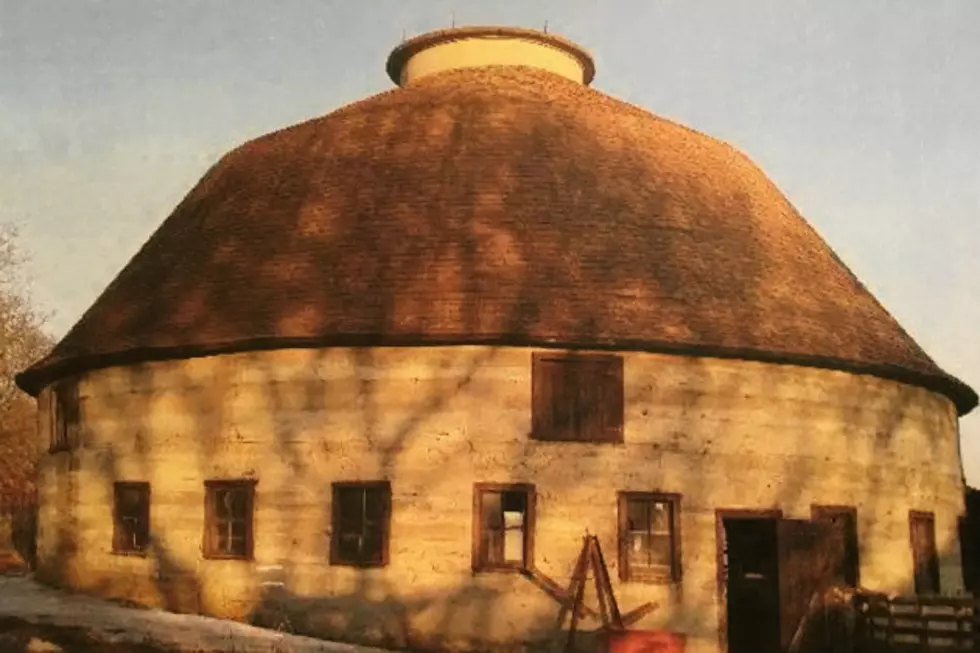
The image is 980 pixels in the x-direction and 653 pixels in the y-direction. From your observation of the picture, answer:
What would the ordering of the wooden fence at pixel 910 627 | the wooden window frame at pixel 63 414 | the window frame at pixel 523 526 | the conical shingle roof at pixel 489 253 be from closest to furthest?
the wooden fence at pixel 910 627
the window frame at pixel 523 526
the conical shingle roof at pixel 489 253
the wooden window frame at pixel 63 414

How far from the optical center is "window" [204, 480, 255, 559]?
1772cm

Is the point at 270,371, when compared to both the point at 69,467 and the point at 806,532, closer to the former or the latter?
the point at 69,467

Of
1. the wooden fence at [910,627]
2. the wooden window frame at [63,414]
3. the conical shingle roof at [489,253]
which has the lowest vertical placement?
the wooden fence at [910,627]

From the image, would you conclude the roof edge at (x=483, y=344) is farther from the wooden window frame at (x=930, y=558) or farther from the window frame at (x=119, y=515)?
the wooden window frame at (x=930, y=558)

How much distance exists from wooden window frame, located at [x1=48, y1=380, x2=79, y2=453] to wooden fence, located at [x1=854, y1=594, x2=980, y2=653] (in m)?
13.8

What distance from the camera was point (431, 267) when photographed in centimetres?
1839

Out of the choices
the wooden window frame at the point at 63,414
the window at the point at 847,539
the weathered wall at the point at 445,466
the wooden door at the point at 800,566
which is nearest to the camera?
the weathered wall at the point at 445,466

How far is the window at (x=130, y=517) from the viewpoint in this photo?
18.8m

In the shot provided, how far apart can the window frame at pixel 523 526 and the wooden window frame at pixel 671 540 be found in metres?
1.35

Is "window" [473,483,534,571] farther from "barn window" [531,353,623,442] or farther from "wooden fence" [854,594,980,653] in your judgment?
"wooden fence" [854,594,980,653]

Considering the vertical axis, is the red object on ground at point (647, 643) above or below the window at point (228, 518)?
below

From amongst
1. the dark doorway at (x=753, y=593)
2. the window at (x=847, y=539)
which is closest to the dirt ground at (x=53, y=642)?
the dark doorway at (x=753, y=593)

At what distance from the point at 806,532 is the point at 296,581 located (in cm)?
791

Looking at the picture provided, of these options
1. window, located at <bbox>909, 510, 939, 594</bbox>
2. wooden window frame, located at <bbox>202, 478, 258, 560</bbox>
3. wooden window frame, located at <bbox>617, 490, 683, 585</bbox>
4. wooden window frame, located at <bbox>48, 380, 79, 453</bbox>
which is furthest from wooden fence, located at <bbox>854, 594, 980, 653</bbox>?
wooden window frame, located at <bbox>48, 380, 79, 453</bbox>
